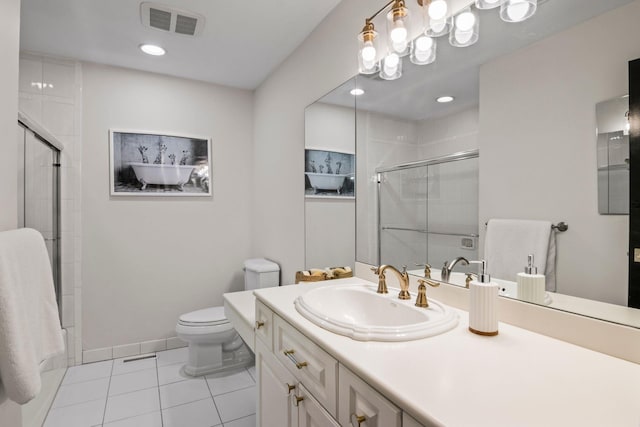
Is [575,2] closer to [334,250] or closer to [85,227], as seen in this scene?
[334,250]

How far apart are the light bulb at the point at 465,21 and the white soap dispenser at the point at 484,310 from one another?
36.7 inches

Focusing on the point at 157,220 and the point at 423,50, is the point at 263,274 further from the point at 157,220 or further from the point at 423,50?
the point at 423,50

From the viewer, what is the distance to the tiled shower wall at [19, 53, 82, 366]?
8.02 ft

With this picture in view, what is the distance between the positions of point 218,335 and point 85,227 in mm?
1385

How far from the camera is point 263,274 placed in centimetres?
257

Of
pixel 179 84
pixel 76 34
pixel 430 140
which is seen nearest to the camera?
pixel 430 140

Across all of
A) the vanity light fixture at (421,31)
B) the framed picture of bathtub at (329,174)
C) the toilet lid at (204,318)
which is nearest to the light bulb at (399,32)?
the vanity light fixture at (421,31)

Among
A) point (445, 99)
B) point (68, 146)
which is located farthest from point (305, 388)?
point (68, 146)

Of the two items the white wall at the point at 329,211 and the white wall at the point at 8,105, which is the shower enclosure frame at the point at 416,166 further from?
the white wall at the point at 8,105

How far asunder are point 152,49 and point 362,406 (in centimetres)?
265

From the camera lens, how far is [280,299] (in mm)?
1335

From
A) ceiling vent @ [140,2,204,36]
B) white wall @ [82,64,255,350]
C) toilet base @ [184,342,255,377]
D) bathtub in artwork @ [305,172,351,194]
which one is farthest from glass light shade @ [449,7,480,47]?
toilet base @ [184,342,255,377]

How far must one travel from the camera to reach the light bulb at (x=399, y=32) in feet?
4.55

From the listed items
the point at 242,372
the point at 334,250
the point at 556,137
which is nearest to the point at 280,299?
the point at 334,250
